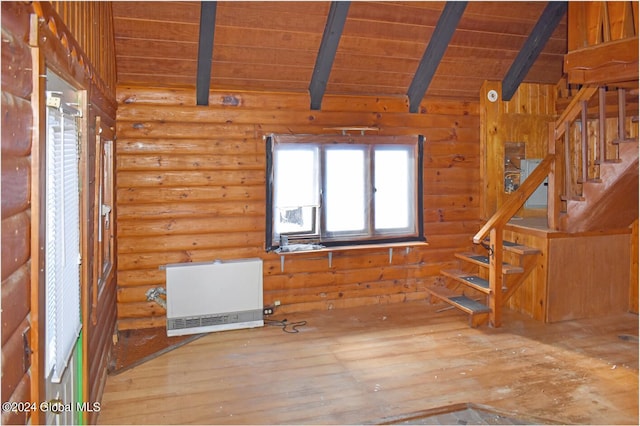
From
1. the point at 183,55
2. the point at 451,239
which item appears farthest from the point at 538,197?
the point at 183,55

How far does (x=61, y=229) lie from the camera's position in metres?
1.95

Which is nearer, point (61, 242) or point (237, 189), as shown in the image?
point (61, 242)

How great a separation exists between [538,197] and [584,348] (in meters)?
2.49

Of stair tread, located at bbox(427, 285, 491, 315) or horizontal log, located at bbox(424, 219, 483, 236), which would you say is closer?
stair tread, located at bbox(427, 285, 491, 315)

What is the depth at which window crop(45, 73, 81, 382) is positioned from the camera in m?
1.79

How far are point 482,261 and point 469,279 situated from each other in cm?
25

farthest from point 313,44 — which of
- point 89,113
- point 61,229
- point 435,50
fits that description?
point 61,229

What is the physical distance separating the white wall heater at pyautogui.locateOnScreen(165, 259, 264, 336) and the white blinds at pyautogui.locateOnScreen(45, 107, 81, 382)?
2208 mm

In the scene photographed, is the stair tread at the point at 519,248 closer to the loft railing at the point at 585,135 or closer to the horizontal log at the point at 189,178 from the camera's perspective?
the loft railing at the point at 585,135

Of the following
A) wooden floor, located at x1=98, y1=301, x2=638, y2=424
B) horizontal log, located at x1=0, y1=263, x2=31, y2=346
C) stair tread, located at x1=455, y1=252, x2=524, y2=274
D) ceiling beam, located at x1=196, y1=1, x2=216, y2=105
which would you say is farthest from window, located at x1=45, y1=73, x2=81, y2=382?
stair tread, located at x1=455, y1=252, x2=524, y2=274

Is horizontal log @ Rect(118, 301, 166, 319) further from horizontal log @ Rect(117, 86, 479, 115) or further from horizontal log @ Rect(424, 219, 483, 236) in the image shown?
horizontal log @ Rect(424, 219, 483, 236)

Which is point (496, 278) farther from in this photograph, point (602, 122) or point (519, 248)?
point (602, 122)

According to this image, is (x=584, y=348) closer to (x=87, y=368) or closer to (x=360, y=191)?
(x=360, y=191)

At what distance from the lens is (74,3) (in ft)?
7.68
